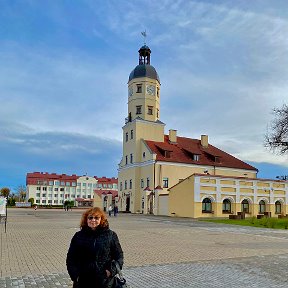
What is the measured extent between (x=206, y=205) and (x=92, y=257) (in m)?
39.9

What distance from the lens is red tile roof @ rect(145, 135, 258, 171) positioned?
2213 inches

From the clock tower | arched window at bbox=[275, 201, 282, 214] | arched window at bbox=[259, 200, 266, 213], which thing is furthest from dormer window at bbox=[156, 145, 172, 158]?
arched window at bbox=[275, 201, 282, 214]

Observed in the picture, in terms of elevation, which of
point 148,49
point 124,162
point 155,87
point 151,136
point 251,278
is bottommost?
point 251,278

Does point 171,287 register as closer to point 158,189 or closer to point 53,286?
point 53,286

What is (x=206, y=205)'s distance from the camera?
4306cm

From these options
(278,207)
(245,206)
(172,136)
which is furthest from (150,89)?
(278,207)

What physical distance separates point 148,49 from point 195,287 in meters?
60.2

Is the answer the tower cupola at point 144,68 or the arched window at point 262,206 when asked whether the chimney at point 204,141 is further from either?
the arched window at point 262,206

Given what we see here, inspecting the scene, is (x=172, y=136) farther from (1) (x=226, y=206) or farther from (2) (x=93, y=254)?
(2) (x=93, y=254)

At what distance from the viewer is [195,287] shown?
7875mm

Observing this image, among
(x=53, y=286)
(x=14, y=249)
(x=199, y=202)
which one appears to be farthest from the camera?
(x=199, y=202)

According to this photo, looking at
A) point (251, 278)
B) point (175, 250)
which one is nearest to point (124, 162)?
point (175, 250)

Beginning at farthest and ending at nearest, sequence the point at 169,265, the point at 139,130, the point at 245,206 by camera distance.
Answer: the point at 139,130 → the point at 245,206 → the point at 169,265

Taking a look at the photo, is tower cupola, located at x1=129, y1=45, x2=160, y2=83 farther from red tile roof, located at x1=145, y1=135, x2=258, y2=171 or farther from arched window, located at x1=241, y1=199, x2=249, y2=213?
arched window, located at x1=241, y1=199, x2=249, y2=213
